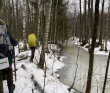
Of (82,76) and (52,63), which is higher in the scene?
(52,63)

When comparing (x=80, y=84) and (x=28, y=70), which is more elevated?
(x=28, y=70)

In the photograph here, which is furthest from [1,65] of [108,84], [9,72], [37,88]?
[108,84]

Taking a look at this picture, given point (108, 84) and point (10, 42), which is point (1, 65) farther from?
point (108, 84)

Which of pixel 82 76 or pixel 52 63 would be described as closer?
pixel 82 76

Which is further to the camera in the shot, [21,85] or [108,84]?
[108,84]

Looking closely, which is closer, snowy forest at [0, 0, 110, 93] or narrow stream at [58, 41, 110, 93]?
snowy forest at [0, 0, 110, 93]

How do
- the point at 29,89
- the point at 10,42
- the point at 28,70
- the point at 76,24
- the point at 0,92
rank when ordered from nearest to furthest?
the point at 0,92, the point at 10,42, the point at 29,89, the point at 28,70, the point at 76,24

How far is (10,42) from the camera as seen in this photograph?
Answer: 6.59 feet

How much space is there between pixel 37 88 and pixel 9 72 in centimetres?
106

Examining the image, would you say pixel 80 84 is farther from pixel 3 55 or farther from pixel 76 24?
pixel 76 24

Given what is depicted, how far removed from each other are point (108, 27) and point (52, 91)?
1137 cm

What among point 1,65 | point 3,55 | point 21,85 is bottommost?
point 21,85

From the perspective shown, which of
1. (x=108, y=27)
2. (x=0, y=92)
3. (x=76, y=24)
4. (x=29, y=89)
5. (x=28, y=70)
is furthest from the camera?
(x=76, y=24)

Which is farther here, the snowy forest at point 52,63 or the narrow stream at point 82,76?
the narrow stream at point 82,76
